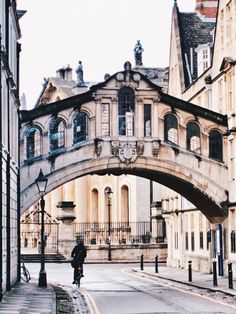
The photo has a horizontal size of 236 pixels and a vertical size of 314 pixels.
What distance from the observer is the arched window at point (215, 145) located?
39062 mm

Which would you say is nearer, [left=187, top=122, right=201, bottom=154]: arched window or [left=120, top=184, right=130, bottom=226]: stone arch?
[left=187, top=122, right=201, bottom=154]: arched window

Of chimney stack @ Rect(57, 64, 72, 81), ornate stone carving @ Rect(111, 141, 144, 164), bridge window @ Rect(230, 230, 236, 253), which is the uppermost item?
chimney stack @ Rect(57, 64, 72, 81)

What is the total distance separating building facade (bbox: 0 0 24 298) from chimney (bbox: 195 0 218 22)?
19642 millimetres

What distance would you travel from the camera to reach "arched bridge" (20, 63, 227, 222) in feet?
122

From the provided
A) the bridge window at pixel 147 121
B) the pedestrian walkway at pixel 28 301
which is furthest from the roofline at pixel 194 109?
the pedestrian walkway at pixel 28 301

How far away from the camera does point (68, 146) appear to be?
37.5 meters

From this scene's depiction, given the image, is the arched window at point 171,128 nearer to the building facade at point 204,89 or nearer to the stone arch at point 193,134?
the stone arch at point 193,134

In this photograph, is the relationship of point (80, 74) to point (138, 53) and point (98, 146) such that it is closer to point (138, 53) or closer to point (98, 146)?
point (138, 53)

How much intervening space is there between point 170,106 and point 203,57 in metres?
10.3

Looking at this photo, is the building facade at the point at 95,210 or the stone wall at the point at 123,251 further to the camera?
the building facade at the point at 95,210

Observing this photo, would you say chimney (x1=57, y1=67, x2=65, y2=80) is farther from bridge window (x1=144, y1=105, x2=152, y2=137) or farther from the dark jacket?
the dark jacket

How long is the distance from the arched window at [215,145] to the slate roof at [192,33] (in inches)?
443

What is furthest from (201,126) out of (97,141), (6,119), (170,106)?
(6,119)

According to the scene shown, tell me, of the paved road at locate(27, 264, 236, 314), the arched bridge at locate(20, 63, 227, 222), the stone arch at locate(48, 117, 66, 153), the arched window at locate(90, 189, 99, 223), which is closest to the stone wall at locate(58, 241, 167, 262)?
the arched window at locate(90, 189, 99, 223)
